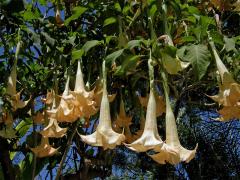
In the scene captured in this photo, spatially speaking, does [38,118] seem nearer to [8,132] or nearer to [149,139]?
[8,132]

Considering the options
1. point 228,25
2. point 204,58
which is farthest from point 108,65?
point 228,25

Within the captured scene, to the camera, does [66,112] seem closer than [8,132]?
Yes

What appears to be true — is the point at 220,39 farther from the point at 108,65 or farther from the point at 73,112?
the point at 73,112

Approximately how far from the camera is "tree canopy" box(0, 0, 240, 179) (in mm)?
1804

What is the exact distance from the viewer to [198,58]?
69.1 inches

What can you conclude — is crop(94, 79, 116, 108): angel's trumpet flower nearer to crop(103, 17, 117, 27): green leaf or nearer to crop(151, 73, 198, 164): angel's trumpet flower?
crop(103, 17, 117, 27): green leaf

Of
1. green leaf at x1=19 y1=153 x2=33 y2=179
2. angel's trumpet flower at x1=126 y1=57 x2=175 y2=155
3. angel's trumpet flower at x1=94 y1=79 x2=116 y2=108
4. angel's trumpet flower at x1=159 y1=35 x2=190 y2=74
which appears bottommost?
green leaf at x1=19 y1=153 x2=33 y2=179

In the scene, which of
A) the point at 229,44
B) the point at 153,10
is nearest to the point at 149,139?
the point at 229,44

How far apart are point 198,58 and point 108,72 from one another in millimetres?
614

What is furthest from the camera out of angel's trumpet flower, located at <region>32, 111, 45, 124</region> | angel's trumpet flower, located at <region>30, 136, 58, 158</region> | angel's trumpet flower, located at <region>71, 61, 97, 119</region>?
angel's trumpet flower, located at <region>32, 111, 45, 124</region>

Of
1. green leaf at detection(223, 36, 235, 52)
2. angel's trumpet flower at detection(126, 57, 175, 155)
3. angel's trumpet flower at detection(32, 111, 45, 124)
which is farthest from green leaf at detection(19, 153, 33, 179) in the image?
green leaf at detection(223, 36, 235, 52)

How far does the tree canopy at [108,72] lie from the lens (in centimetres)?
180

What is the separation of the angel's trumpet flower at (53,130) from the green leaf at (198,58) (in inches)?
28.2

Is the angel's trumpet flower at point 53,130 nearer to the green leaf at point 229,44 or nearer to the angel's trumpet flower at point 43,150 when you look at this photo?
the angel's trumpet flower at point 43,150
